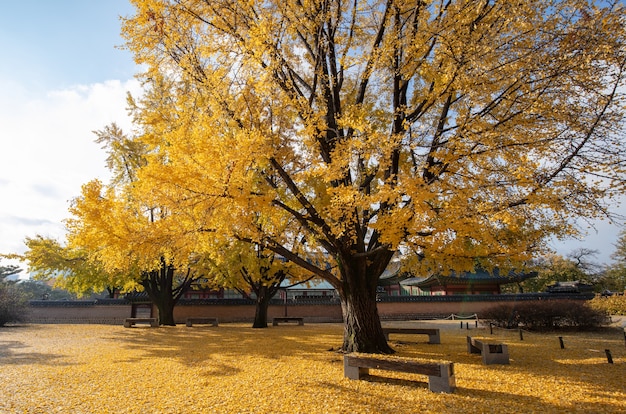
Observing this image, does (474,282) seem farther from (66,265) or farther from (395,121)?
(66,265)

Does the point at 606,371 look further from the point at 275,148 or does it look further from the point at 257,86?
the point at 257,86

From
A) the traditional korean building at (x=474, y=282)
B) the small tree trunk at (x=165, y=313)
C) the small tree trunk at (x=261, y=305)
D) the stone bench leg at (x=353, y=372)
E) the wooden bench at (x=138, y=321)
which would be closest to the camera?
the stone bench leg at (x=353, y=372)

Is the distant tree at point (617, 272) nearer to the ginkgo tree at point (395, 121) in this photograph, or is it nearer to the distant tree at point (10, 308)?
the ginkgo tree at point (395, 121)

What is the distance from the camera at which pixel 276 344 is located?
1048cm

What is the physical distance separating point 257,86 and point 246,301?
20.9 meters

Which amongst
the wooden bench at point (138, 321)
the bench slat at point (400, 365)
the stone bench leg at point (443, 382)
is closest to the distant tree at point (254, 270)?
the wooden bench at point (138, 321)

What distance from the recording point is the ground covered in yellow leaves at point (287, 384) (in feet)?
14.3

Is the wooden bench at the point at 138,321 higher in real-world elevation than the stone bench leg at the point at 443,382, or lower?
lower

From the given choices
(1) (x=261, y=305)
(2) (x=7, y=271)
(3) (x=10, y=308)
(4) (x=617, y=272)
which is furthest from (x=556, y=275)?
(2) (x=7, y=271)

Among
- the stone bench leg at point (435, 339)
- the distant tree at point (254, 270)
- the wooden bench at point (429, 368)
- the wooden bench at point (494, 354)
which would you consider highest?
the distant tree at point (254, 270)

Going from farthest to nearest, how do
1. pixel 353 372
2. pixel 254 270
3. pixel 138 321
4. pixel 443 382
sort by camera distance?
pixel 138 321 → pixel 254 270 → pixel 353 372 → pixel 443 382

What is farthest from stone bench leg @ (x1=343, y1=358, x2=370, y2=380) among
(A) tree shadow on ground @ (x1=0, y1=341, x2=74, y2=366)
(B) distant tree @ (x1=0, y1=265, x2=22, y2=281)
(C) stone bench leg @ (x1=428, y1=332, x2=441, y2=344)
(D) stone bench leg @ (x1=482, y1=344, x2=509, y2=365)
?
(B) distant tree @ (x1=0, y1=265, x2=22, y2=281)

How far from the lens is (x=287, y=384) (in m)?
5.42

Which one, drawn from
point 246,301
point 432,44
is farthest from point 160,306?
point 432,44
